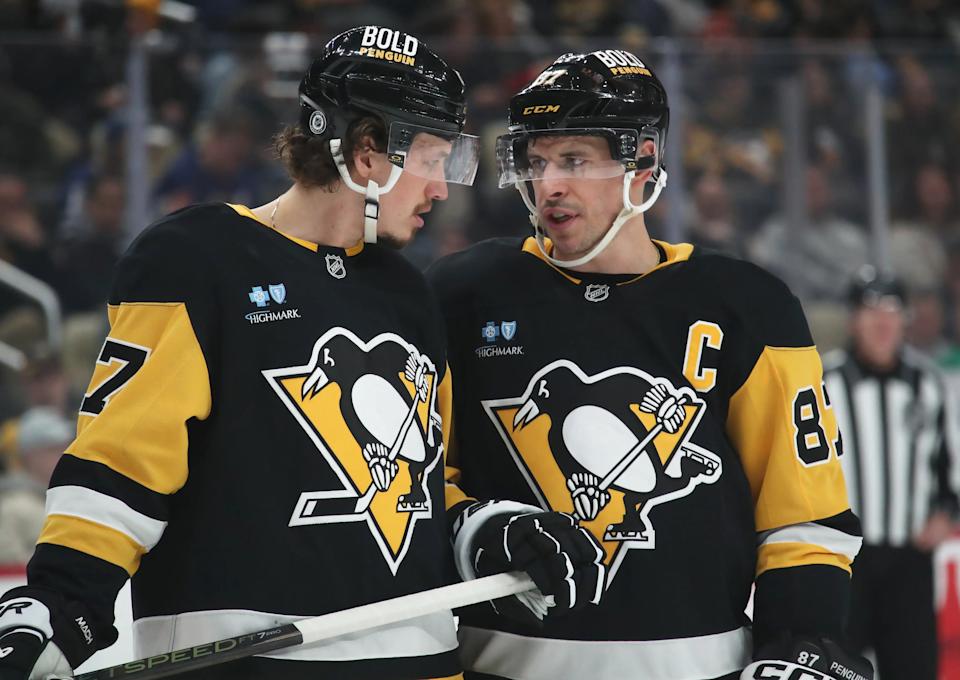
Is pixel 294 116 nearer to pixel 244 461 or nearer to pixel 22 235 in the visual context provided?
pixel 22 235

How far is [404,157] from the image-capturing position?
2039 mm

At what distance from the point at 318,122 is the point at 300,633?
79cm

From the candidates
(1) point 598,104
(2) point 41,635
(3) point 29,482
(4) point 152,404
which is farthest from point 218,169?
(2) point 41,635

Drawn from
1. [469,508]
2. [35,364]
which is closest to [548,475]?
[469,508]

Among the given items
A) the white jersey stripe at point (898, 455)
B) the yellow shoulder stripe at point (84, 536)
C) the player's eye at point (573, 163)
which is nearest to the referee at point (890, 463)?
the white jersey stripe at point (898, 455)

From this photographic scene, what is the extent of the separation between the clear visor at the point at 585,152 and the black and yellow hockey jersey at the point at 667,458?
183mm

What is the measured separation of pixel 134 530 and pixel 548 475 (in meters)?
0.69

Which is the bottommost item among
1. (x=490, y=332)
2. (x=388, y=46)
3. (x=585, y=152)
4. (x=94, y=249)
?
(x=490, y=332)

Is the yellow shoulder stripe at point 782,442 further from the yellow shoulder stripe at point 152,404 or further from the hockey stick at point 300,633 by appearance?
the yellow shoulder stripe at point 152,404

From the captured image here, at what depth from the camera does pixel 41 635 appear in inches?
64.9

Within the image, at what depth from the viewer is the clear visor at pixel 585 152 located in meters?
2.24

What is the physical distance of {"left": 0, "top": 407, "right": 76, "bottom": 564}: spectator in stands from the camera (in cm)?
364

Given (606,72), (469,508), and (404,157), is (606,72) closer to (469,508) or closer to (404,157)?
(404,157)

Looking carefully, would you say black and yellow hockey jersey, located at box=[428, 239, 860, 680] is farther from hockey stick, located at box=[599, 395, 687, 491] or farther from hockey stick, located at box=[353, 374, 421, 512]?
hockey stick, located at box=[353, 374, 421, 512]
